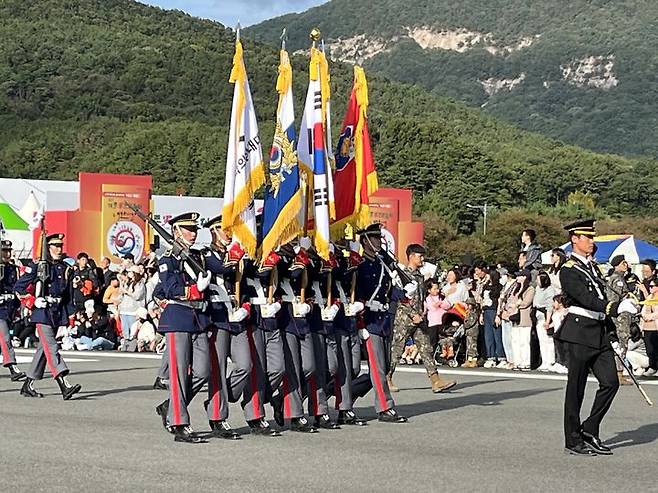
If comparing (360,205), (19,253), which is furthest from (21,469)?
(19,253)

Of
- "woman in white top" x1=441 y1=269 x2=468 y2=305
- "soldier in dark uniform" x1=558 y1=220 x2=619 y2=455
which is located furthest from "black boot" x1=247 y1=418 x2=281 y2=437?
"woman in white top" x1=441 y1=269 x2=468 y2=305

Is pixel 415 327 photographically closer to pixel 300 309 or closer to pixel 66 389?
pixel 66 389

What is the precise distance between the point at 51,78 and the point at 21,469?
124098mm

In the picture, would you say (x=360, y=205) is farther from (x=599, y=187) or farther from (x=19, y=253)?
(x=599, y=187)

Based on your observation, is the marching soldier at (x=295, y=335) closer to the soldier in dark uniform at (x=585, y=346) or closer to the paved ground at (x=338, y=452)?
the paved ground at (x=338, y=452)

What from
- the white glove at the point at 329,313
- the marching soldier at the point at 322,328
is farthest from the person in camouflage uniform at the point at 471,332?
the white glove at the point at 329,313

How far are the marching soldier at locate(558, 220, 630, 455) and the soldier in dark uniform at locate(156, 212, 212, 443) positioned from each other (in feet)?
9.83

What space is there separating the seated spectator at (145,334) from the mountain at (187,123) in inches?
2297

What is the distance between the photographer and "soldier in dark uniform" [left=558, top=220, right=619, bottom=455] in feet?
33.5

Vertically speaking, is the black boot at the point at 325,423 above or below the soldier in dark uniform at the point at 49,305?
below

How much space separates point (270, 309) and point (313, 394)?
1151 mm

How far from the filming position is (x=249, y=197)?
1155cm

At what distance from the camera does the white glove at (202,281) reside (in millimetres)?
10492

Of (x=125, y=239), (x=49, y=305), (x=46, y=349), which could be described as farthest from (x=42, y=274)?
(x=125, y=239)
